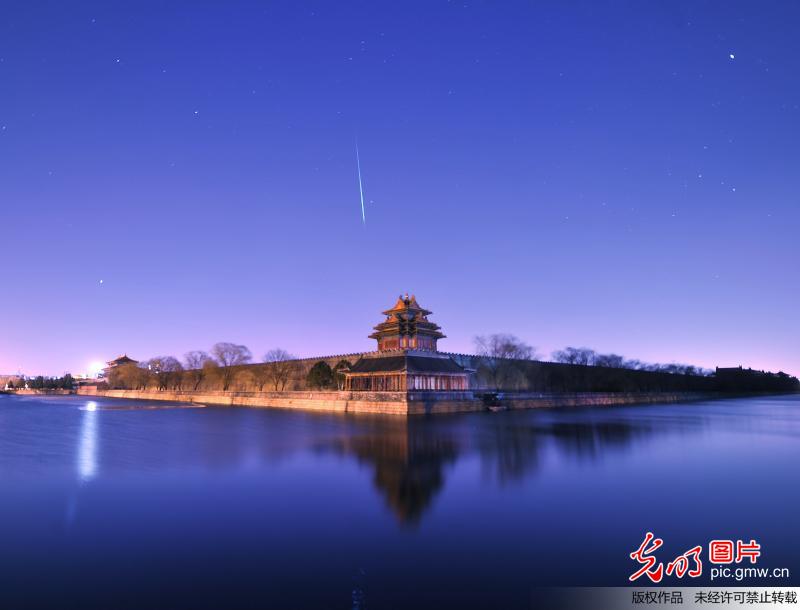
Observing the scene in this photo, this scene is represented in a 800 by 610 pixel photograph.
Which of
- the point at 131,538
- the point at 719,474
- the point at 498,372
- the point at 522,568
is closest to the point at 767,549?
the point at 522,568

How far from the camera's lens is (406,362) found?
4431cm

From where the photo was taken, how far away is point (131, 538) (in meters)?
9.34

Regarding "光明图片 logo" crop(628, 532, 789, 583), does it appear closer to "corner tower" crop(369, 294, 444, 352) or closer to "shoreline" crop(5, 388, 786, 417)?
"shoreline" crop(5, 388, 786, 417)

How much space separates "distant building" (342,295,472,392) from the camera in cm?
4462

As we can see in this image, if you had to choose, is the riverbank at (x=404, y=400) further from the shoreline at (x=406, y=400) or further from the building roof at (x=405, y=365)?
the building roof at (x=405, y=365)

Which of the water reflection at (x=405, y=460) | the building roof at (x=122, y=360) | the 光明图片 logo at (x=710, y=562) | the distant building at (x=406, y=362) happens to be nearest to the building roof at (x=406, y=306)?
the distant building at (x=406, y=362)

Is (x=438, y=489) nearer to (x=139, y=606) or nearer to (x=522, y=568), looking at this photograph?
(x=522, y=568)

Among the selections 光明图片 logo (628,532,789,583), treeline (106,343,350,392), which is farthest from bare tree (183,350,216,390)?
光明图片 logo (628,532,789,583)

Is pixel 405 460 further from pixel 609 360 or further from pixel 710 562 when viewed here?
pixel 609 360

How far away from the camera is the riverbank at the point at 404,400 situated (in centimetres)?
3825

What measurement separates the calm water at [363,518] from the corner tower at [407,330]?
102ft

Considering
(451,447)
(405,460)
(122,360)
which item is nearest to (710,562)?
(405,460)

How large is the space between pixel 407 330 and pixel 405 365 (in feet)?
33.2

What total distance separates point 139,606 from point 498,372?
58.4 metres
